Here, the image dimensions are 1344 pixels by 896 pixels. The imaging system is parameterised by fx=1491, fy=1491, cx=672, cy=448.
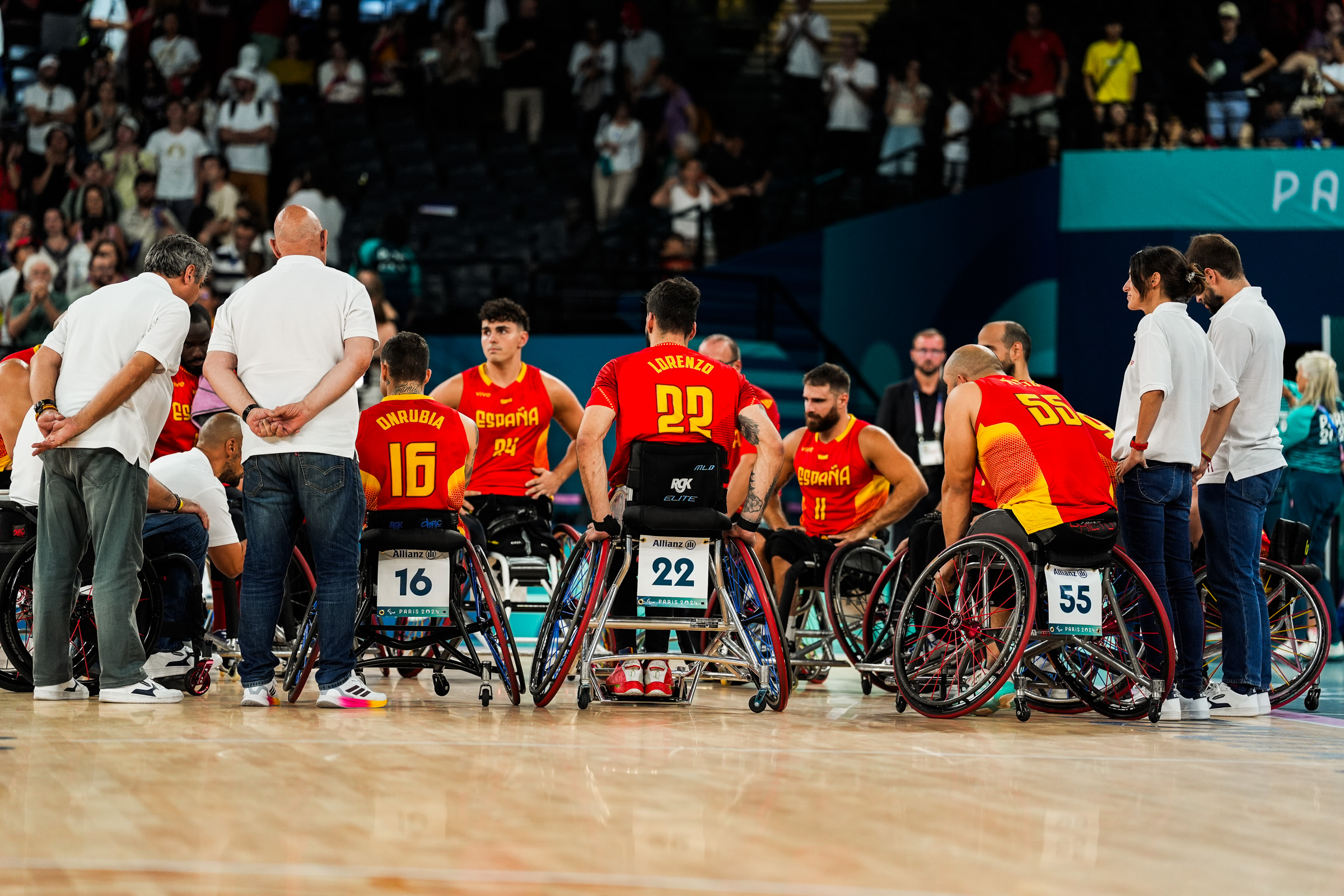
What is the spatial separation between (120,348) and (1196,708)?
433 centimetres

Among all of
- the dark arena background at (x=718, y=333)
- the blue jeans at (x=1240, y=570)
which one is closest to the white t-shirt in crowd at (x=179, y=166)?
the dark arena background at (x=718, y=333)

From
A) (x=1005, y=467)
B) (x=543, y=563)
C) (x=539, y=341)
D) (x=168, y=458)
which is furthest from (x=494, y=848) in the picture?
(x=539, y=341)

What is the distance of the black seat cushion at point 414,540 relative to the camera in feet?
18.5

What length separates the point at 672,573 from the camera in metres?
5.52

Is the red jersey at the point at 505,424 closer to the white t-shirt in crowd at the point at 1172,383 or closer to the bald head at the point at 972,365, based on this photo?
the bald head at the point at 972,365

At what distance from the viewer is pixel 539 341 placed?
12.4m

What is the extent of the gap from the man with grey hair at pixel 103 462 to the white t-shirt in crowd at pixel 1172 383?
364 cm

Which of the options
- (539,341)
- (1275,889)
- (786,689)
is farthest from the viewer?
(539,341)

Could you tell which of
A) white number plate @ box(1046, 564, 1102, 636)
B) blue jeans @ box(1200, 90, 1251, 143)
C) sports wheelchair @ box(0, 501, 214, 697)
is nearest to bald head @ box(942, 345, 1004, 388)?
white number plate @ box(1046, 564, 1102, 636)

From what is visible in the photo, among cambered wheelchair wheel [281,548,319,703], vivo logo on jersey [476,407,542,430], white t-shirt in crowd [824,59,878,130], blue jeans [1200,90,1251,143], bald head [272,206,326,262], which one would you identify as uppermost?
white t-shirt in crowd [824,59,878,130]

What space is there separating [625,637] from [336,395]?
1.86 metres

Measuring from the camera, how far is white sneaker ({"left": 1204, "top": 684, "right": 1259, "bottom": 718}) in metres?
5.97

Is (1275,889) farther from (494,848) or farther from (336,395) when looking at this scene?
(336,395)

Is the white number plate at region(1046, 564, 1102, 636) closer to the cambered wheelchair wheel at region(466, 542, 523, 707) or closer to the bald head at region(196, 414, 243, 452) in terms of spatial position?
the cambered wheelchair wheel at region(466, 542, 523, 707)
